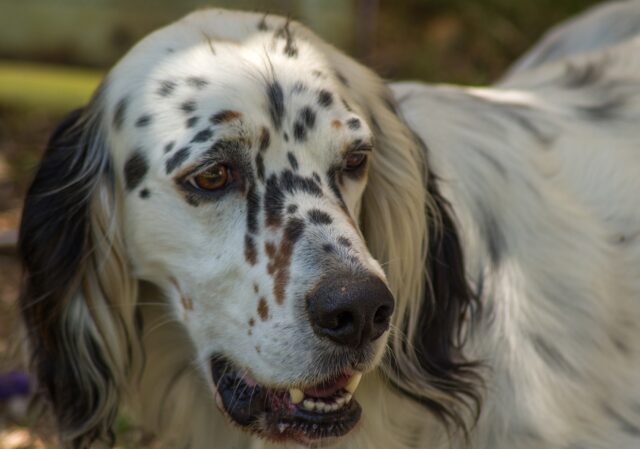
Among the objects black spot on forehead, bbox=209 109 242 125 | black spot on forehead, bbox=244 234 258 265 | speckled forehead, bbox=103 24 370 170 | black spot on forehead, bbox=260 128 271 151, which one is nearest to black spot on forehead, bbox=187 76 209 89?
speckled forehead, bbox=103 24 370 170

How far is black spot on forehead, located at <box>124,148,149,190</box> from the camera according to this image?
3.13 meters

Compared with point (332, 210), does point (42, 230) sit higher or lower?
lower

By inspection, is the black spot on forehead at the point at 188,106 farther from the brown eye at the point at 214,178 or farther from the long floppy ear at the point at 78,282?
the long floppy ear at the point at 78,282

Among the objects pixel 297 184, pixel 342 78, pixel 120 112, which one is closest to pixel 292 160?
pixel 297 184

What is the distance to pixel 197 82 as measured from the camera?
3.12 metres

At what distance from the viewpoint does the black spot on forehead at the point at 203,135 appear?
9.85 ft

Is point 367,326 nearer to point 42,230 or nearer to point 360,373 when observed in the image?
point 360,373

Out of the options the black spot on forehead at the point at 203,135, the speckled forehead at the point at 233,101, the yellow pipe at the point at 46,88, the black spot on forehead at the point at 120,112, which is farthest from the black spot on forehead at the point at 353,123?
the yellow pipe at the point at 46,88

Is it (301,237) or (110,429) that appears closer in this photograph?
(301,237)

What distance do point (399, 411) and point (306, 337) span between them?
726mm

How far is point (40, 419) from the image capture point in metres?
3.56

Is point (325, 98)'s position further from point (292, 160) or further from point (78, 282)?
point (78, 282)

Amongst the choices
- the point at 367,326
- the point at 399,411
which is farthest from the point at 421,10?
the point at 367,326

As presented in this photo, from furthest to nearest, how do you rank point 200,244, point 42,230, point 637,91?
point 637,91 → point 42,230 → point 200,244
